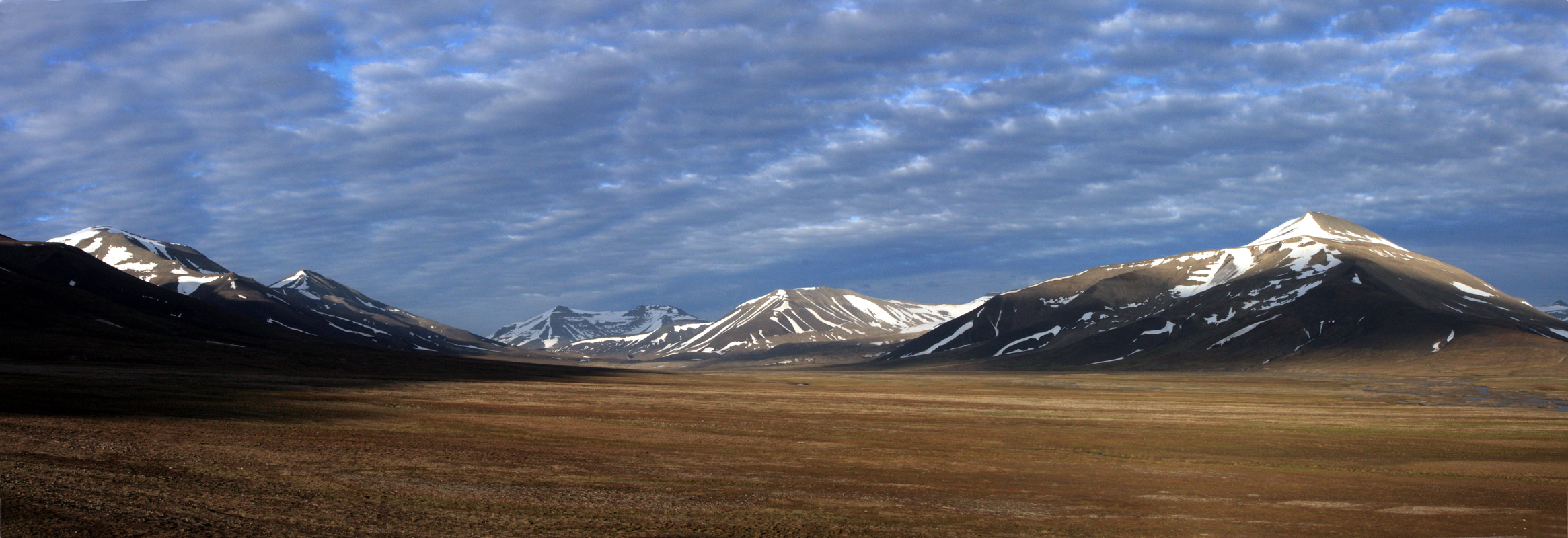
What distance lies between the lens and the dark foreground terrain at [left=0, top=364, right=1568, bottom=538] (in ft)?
53.0

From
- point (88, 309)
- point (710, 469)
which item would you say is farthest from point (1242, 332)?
point (88, 309)

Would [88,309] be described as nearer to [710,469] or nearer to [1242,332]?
[710,469]

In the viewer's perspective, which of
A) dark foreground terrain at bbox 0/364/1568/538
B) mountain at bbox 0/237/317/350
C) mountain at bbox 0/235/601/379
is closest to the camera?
dark foreground terrain at bbox 0/364/1568/538

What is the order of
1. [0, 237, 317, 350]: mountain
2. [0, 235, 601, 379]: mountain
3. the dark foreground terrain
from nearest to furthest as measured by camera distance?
1. the dark foreground terrain
2. [0, 235, 601, 379]: mountain
3. [0, 237, 317, 350]: mountain

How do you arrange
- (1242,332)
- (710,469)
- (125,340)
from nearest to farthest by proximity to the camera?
(710,469), (125,340), (1242,332)

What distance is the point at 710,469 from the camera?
2423cm

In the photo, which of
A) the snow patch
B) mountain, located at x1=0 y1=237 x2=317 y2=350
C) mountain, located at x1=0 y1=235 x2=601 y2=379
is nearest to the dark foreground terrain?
mountain, located at x1=0 y1=235 x2=601 y2=379

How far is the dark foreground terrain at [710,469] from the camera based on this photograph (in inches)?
636

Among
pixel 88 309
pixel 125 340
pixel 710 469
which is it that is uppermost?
pixel 88 309

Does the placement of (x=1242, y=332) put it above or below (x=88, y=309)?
below

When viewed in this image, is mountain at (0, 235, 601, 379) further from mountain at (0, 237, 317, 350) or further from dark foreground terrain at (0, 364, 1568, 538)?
dark foreground terrain at (0, 364, 1568, 538)

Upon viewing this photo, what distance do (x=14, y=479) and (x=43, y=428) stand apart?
9.44m

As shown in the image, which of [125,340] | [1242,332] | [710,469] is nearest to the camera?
[710,469]

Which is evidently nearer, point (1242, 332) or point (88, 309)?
point (88, 309)
